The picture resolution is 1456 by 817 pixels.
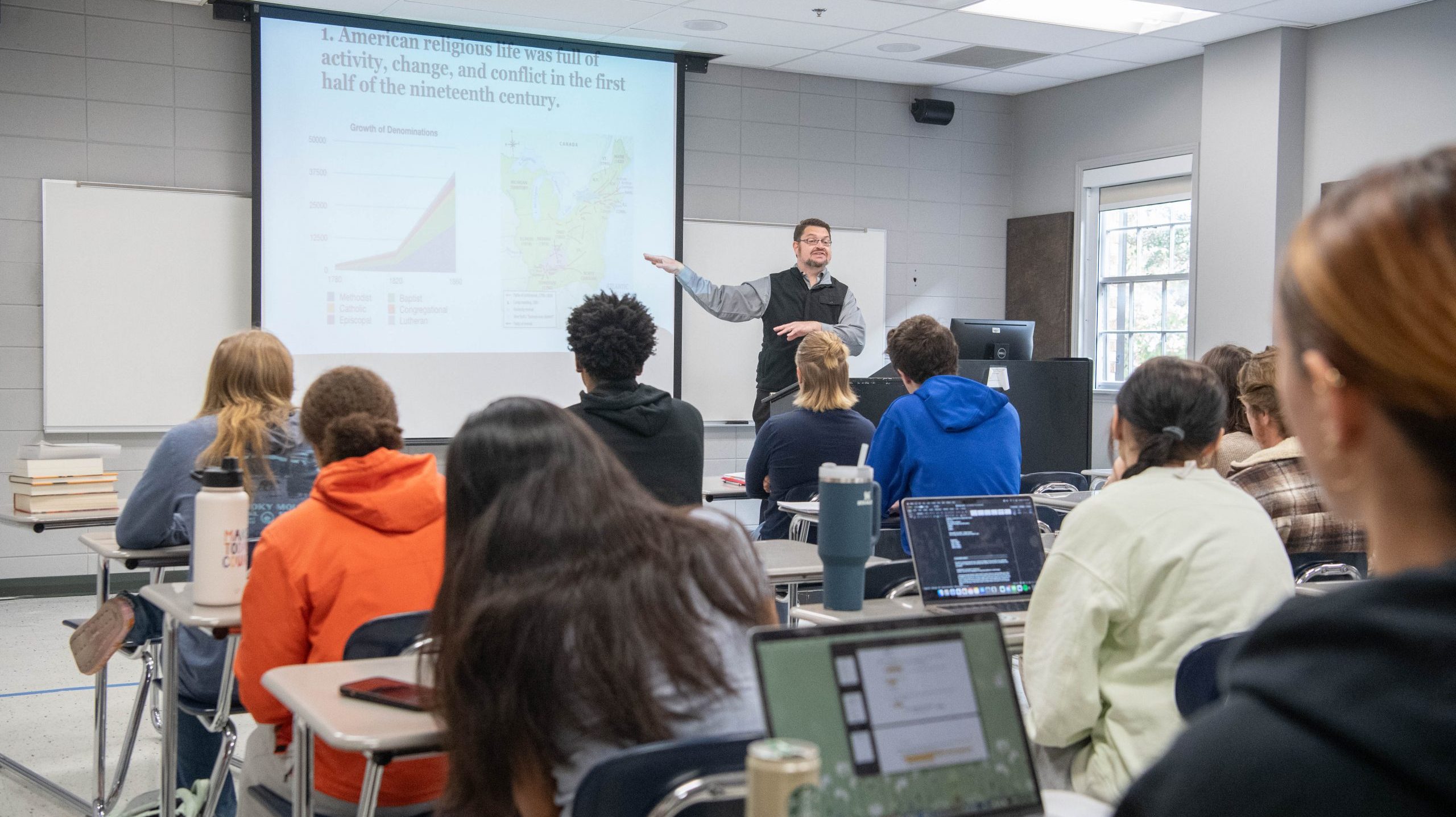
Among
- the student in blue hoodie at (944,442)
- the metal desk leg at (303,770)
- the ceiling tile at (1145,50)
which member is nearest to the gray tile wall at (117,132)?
the ceiling tile at (1145,50)

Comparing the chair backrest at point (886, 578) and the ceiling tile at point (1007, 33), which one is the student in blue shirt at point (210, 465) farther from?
the ceiling tile at point (1007, 33)

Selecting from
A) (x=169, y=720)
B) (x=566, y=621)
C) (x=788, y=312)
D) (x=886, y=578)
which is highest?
(x=788, y=312)

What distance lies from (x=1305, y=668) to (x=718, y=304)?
6.14 metres

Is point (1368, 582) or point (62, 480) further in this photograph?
point (62, 480)

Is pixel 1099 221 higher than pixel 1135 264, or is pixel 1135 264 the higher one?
pixel 1099 221

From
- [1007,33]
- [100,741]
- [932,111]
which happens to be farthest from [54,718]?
[932,111]

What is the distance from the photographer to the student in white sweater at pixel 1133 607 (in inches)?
71.4

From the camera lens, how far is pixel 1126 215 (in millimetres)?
7703

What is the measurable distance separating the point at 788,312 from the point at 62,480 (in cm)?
376

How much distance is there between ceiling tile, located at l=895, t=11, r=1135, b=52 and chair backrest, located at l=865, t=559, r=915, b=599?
13.8 ft

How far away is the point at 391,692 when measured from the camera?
1.66m

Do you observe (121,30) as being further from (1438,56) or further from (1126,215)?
(1438,56)

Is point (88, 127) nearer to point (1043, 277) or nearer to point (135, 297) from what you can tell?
point (135, 297)

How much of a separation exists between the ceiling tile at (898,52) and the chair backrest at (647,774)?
19.2 ft
